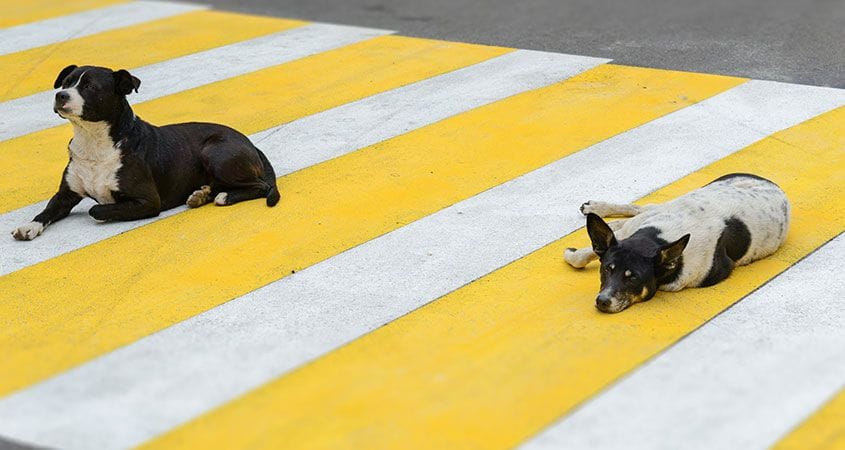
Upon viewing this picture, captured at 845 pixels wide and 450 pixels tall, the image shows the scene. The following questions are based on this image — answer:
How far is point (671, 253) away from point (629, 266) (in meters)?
0.20

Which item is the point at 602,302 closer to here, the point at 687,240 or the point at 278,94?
the point at 687,240

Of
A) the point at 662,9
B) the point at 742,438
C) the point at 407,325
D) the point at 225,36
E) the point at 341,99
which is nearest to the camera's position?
the point at 742,438

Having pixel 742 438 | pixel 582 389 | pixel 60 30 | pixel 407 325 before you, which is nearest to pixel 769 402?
pixel 742 438

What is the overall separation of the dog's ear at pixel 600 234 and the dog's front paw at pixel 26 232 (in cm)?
309

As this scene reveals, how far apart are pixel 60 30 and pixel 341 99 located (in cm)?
345

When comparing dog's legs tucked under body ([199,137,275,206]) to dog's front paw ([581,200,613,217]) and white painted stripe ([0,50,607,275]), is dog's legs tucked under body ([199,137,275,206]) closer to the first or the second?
white painted stripe ([0,50,607,275])

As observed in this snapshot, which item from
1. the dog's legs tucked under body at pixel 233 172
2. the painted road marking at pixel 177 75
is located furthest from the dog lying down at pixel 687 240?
the painted road marking at pixel 177 75

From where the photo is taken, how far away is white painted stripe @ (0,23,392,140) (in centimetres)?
922

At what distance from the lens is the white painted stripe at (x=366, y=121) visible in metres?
7.14

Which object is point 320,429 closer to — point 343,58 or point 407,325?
point 407,325

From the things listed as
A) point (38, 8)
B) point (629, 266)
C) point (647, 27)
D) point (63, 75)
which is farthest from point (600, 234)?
point (38, 8)

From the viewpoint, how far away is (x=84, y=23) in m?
11.8

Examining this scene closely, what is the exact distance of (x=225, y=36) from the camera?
37.0 ft

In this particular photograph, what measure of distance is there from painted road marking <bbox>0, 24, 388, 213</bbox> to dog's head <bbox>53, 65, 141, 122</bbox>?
39.4 inches
